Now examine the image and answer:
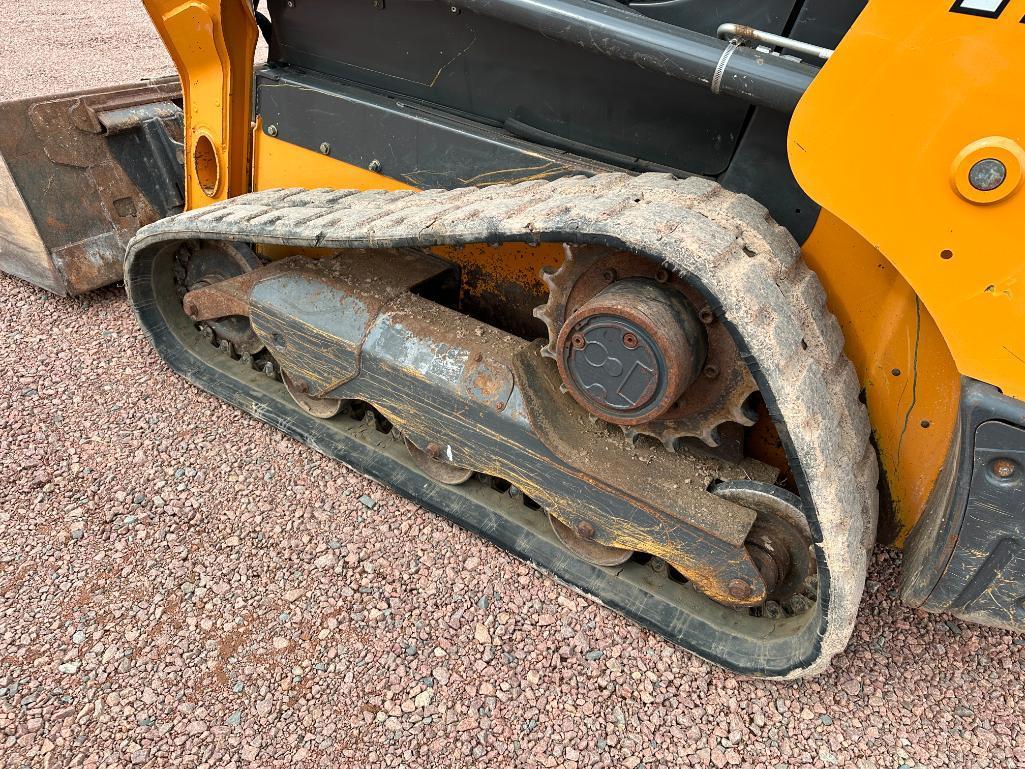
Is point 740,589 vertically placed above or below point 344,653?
above

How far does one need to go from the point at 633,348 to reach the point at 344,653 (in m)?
1.14

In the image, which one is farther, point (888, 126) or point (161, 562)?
point (161, 562)

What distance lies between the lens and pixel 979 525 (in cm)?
131

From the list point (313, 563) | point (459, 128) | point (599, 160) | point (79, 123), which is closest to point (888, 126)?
point (599, 160)

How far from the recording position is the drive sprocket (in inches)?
60.0

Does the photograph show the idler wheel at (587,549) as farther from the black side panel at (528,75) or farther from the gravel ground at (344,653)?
the black side panel at (528,75)

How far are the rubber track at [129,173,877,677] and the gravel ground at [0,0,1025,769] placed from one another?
34cm

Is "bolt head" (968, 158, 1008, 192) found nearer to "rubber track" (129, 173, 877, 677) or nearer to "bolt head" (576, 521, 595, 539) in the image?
"rubber track" (129, 173, 877, 677)

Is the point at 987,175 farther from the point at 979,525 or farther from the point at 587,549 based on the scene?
the point at 587,549

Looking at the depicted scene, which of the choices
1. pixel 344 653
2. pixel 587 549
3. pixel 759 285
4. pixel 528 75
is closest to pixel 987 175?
pixel 759 285

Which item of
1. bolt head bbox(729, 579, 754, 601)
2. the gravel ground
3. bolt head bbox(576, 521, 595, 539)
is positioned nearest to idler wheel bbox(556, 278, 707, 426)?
bolt head bbox(576, 521, 595, 539)

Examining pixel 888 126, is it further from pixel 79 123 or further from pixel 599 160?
pixel 79 123

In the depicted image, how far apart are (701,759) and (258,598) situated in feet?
4.15

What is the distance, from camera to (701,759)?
165 centimetres
